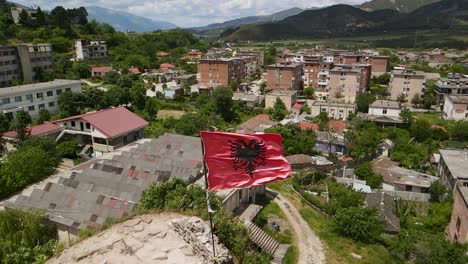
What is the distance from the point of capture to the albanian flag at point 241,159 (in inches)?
329

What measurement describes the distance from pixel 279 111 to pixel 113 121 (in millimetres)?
23002

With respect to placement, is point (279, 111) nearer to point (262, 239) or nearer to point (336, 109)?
point (336, 109)

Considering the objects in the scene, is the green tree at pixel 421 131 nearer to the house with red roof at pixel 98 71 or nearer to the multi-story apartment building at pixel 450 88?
the multi-story apartment building at pixel 450 88

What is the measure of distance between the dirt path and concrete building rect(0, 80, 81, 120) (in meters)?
29.0

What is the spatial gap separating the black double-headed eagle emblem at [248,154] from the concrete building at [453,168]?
795 inches

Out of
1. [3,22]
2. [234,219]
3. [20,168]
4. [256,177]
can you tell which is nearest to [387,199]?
[234,219]

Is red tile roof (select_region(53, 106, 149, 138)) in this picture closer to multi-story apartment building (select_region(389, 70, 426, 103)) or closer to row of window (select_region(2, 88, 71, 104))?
row of window (select_region(2, 88, 71, 104))

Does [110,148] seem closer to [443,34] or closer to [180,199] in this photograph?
[180,199]

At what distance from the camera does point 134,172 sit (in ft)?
63.7

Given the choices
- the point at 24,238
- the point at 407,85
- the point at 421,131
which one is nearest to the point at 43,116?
the point at 24,238

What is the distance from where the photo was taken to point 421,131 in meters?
37.1

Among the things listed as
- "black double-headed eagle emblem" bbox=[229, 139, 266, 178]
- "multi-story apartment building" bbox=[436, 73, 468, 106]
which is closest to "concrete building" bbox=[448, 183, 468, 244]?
"black double-headed eagle emblem" bbox=[229, 139, 266, 178]

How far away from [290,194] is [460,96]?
38698 millimetres

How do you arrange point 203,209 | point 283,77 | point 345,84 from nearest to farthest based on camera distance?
point 203,209
point 345,84
point 283,77
